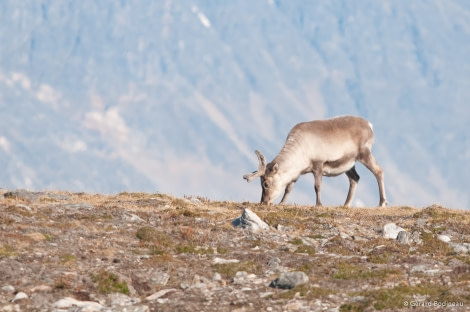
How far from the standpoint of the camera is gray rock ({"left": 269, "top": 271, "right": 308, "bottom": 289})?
18.5 m

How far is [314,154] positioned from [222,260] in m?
15.9

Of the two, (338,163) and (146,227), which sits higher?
(338,163)

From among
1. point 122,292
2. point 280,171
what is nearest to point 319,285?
point 122,292

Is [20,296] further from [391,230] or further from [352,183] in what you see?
[352,183]

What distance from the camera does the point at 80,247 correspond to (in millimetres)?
21578

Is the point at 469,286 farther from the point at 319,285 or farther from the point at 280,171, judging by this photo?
the point at 280,171

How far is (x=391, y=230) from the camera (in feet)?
86.9

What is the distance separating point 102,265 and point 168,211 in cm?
971

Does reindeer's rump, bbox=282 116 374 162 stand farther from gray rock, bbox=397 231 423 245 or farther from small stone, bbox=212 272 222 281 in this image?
small stone, bbox=212 272 222 281

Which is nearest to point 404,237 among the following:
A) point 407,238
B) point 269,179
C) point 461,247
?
point 407,238

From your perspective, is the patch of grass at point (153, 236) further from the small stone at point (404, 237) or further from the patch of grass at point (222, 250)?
the small stone at point (404, 237)

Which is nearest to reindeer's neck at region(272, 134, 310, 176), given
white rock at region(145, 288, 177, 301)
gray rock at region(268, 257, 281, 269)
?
gray rock at region(268, 257, 281, 269)

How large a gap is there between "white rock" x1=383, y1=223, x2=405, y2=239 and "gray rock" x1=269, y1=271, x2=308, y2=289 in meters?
8.01

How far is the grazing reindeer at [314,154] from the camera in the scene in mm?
36062
